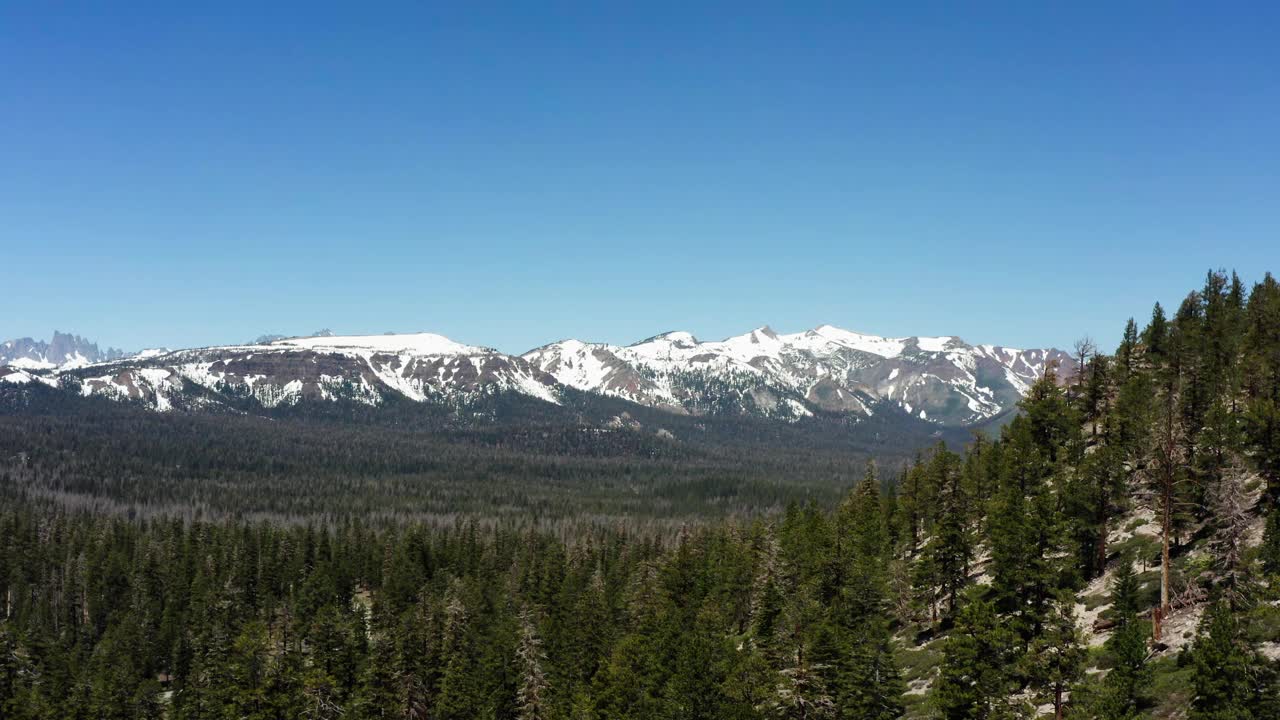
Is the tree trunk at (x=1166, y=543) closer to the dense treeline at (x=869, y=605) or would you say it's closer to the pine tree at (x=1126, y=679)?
the dense treeline at (x=869, y=605)

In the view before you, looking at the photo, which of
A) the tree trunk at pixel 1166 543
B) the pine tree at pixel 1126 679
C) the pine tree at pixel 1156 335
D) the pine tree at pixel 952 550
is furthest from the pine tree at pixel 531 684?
the pine tree at pixel 1156 335

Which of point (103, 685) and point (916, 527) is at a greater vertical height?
point (916, 527)

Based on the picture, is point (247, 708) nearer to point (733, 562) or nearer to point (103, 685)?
point (103, 685)

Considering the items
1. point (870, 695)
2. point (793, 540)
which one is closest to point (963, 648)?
point (870, 695)

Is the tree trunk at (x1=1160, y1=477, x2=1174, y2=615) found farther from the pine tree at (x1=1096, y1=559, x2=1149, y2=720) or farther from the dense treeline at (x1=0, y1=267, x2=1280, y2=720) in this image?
the pine tree at (x1=1096, y1=559, x2=1149, y2=720)

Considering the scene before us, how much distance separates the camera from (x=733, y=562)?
9419cm

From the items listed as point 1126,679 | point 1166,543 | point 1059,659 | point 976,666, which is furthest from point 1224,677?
point 1166,543

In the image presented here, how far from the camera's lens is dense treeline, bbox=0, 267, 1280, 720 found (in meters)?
44.6

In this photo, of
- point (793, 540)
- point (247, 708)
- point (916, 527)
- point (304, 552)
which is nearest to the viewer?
point (247, 708)

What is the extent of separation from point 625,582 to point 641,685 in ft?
157

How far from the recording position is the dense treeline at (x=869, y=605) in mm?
44562

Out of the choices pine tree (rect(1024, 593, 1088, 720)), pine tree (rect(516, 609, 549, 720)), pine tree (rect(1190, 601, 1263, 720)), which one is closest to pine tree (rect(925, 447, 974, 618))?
pine tree (rect(1024, 593, 1088, 720))

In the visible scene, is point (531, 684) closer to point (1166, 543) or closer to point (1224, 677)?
point (1166, 543)

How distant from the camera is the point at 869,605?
220ft
